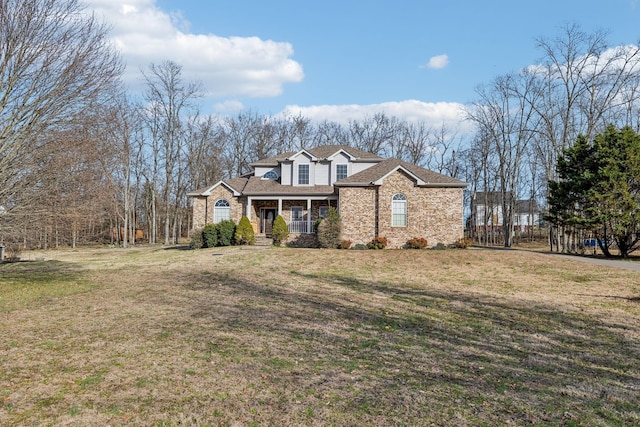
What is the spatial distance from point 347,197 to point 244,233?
6448 mm

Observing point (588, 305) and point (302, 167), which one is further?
point (302, 167)

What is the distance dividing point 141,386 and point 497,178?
47.1 metres

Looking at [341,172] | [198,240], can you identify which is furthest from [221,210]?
[341,172]

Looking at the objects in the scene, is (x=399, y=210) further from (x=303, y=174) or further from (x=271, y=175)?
(x=271, y=175)

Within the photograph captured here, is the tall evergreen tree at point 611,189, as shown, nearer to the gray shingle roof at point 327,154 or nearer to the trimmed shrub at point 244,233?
the gray shingle roof at point 327,154

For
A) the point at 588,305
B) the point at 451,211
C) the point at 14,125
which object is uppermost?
the point at 14,125


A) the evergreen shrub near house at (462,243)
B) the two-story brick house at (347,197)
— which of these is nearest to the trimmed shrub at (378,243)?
the two-story brick house at (347,197)

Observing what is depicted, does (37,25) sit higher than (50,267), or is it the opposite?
(37,25)

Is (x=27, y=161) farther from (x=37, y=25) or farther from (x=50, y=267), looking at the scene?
(x=50, y=267)

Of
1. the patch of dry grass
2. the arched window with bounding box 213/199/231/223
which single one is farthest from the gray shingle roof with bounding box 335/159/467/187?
the patch of dry grass

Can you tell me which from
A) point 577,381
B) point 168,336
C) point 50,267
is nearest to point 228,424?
point 168,336

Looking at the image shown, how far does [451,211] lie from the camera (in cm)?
2348

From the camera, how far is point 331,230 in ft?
75.1

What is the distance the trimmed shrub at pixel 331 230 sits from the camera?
2289cm
